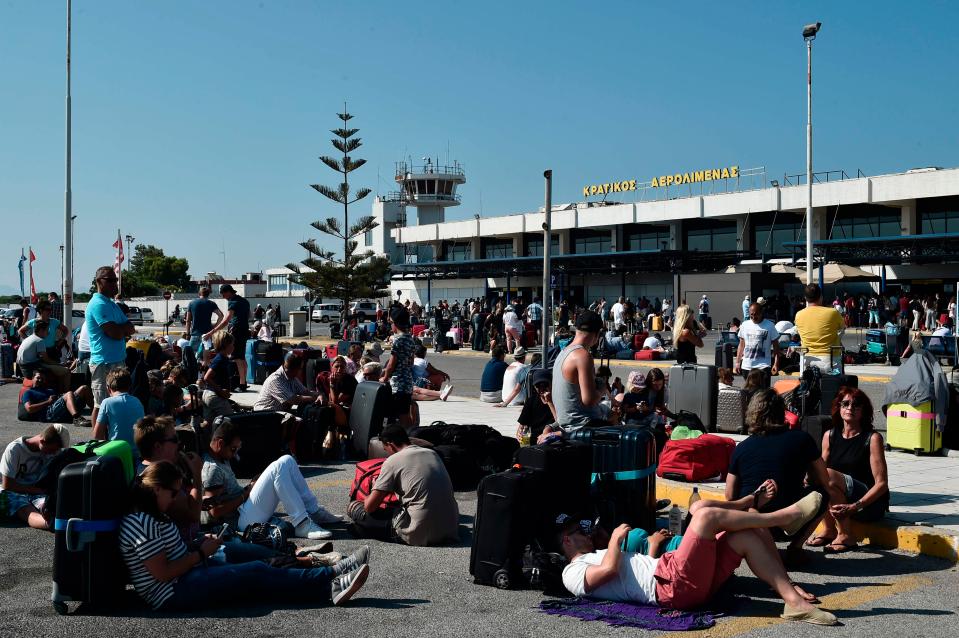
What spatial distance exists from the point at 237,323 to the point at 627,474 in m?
10.9

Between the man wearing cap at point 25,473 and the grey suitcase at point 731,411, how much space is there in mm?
7886

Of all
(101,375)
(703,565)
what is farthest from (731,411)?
(101,375)

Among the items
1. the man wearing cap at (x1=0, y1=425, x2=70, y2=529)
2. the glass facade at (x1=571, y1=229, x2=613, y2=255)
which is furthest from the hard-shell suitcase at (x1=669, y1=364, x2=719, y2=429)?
the glass facade at (x1=571, y1=229, x2=613, y2=255)

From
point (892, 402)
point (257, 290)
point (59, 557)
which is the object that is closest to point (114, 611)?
point (59, 557)

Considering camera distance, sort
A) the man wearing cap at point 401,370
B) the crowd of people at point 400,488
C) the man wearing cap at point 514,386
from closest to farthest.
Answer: the crowd of people at point 400,488, the man wearing cap at point 401,370, the man wearing cap at point 514,386

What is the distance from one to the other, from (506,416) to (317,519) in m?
6.81

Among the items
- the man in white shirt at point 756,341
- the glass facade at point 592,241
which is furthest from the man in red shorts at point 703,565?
the glass facade at point 592,241

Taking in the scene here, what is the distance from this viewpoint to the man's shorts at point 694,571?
550 centimetres

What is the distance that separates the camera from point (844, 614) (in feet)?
18.3

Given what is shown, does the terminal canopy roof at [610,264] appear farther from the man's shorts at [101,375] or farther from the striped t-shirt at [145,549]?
the striped t-shirt at [145,549]

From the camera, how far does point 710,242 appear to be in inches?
2311

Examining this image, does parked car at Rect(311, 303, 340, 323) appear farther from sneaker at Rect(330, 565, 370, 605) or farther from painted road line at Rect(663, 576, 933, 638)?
painted road line at Rect(663, 576, 933, 638)

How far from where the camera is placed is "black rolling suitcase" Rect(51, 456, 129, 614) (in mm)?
5520

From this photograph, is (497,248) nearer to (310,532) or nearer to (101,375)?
(101,375)
